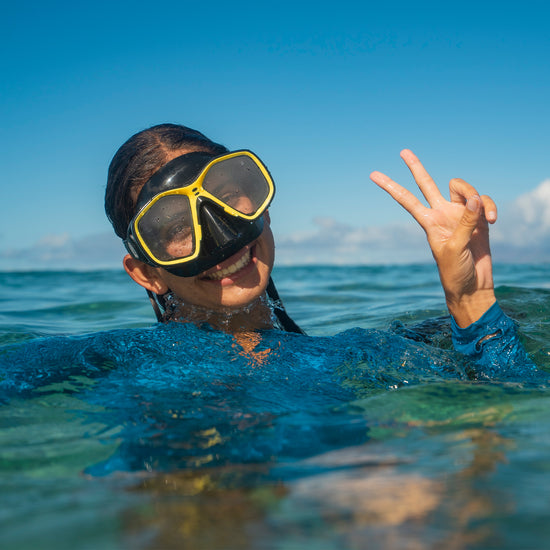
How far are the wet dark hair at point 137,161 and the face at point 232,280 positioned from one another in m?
0.07

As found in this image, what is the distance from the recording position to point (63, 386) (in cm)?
215

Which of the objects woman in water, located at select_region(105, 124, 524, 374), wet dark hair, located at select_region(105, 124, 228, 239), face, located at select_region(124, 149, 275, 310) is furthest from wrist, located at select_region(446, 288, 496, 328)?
wet dark hair, located at select_region(105, 124, 228, 239)

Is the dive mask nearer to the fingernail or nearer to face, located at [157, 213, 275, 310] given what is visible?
face, located at [157, 213, 275, 310]

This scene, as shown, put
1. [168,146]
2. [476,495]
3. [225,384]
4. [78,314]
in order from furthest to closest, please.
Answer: [78,314], [168,146], [225,384], [476,495]

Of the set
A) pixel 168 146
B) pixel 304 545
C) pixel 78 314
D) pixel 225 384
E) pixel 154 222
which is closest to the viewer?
pixel 304 545

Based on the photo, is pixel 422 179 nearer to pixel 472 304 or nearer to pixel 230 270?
pixel 472 304

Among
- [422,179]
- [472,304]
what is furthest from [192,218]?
[472,304]

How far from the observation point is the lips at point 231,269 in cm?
254

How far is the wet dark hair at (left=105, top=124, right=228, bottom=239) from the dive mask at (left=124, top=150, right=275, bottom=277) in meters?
0.12

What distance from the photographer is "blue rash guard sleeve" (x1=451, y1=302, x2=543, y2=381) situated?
245 cm

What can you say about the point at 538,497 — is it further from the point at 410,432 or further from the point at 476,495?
the point at 410,432

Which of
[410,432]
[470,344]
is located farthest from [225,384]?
[470,344]

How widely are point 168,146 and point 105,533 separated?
1.97m

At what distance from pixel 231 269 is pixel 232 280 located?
0.05 meters
